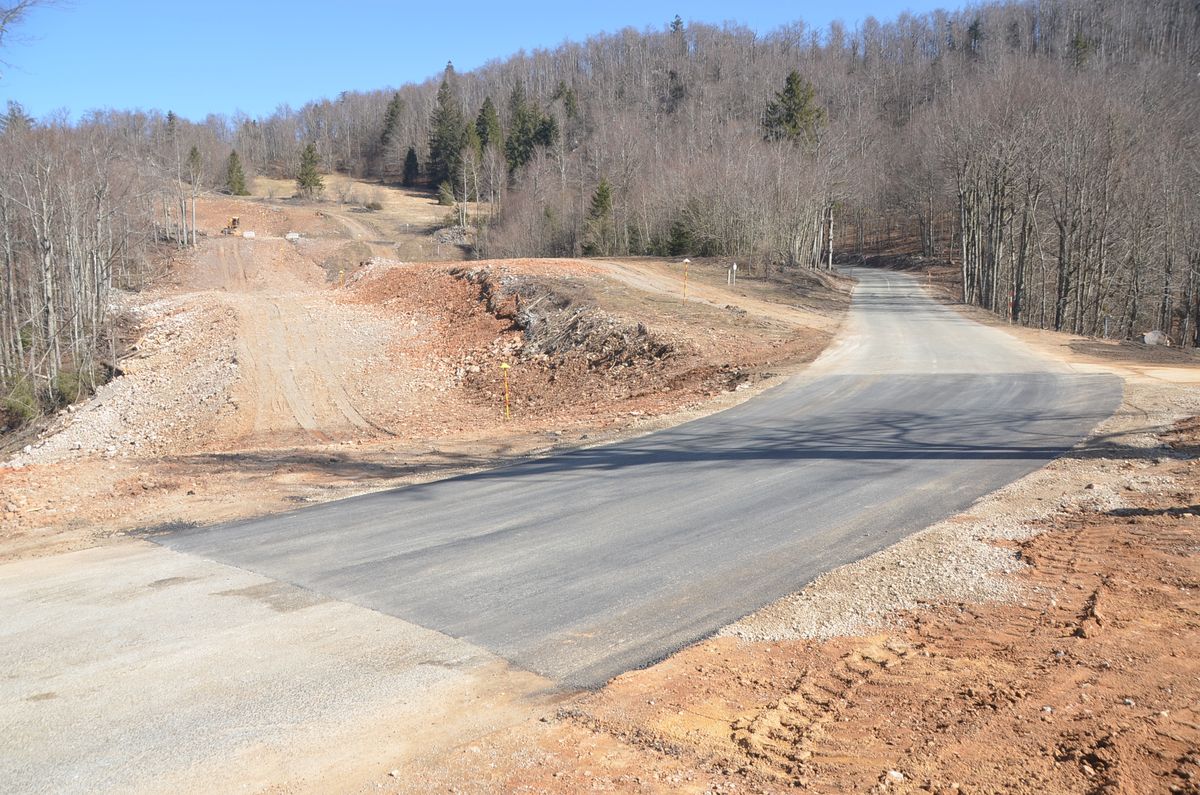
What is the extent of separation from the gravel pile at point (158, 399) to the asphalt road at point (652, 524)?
1396 cm

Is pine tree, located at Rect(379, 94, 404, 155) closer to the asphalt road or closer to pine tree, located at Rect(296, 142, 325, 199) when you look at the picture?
pine tree, located at Rect(296, 142, 325, 199)

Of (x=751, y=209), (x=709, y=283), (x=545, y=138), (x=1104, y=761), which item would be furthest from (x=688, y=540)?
(x=545, y=138)

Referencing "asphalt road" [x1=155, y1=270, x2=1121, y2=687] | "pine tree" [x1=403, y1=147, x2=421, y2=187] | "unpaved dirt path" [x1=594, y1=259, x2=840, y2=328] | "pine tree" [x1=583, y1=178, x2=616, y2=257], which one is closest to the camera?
"asphalt road" [x1=155, y1=270, x2=1121, y2=687]

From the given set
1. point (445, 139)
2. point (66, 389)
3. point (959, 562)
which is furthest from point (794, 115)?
point (959, 562)

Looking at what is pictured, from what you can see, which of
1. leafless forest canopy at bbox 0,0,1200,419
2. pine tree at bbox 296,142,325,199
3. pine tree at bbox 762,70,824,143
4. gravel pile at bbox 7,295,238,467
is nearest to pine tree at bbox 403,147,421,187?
leafless forest canopy at bbox 0,0,1200,419

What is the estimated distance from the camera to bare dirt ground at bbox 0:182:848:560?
11508 millimetres

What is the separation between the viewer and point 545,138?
104188 mm

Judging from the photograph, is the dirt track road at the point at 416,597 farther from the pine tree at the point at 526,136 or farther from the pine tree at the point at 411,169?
the pine tree at the point at 411,169

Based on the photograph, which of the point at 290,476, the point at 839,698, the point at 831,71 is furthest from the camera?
the point at 831,71

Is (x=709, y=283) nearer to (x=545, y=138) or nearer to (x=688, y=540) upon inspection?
(x=688, y=540)

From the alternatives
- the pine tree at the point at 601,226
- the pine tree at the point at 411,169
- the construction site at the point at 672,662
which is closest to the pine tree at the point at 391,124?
the pine tree at the point at 411,169

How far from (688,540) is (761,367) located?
45.4 feet

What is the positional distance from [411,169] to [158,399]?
103588mm

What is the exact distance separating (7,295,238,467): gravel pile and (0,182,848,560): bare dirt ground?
0.11 meters
